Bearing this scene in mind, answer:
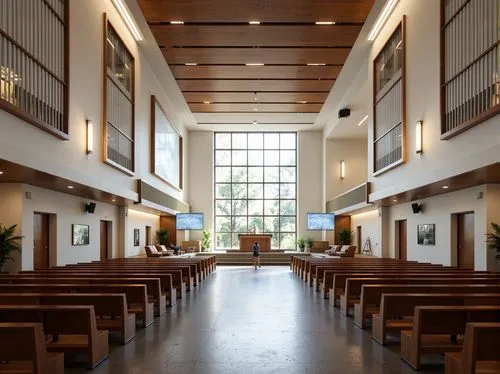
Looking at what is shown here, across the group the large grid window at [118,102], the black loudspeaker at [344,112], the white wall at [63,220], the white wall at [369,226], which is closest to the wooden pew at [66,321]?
the white wall at [63,220]

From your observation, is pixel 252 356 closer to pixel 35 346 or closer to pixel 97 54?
pixel 35 346

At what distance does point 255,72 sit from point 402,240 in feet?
24.8

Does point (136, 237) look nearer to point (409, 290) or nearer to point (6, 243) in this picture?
point (6, 243)

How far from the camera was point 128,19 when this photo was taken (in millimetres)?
14336

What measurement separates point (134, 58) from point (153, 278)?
31.4ft

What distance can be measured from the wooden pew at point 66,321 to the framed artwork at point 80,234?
8336 mm

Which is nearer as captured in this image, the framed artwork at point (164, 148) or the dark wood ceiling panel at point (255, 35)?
the dark wood ceiling panel at point (255, 35)

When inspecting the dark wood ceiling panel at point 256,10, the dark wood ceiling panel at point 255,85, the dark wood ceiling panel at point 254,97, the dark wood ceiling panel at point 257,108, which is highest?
the dark wood ceiling panel at point 256,10

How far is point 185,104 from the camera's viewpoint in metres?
22.5

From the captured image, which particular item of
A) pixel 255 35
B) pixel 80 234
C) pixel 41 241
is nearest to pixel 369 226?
pixel 255 35

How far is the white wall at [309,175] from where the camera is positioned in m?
27.8

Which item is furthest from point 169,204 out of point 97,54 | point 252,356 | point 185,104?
point 252,356

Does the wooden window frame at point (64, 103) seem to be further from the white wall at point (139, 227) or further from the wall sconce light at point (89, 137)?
the white wall at point (139, 227)

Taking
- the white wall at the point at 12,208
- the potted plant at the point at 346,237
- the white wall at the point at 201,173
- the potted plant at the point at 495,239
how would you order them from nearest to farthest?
the potted plant at the point at 495,239 → the white wall at the point at 12,208 → the potted plant at the point at 346,237 → the white wall at the point at 201,173
